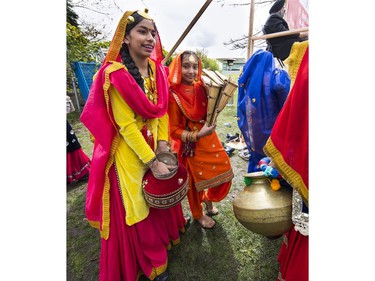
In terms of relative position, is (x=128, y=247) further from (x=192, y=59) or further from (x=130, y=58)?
(x=192, y=59)

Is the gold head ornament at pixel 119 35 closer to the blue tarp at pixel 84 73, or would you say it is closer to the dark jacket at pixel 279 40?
the dark jacket at pixel 279 40

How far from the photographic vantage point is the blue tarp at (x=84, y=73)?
10.4 metres

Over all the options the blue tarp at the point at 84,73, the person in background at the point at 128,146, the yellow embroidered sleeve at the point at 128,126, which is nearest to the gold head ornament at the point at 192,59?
the person in background at the point at 128,146

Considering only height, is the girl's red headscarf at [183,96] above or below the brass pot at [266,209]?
above

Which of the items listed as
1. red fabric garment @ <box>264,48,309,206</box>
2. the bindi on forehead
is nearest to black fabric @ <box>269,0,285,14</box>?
the bindi on forehead

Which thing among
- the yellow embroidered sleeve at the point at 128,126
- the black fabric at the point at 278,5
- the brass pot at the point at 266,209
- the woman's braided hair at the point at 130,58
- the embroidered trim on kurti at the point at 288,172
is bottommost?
the brass pot at the point at 266,209

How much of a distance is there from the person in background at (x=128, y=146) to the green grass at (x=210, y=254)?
1.06ft

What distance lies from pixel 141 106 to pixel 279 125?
91 cm

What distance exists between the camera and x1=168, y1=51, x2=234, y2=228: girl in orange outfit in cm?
213

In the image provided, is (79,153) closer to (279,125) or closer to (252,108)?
(252,108)

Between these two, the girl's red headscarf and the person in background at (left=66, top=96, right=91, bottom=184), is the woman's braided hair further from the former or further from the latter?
the person in background at (left=66, top=96, right=91, bottom=184)

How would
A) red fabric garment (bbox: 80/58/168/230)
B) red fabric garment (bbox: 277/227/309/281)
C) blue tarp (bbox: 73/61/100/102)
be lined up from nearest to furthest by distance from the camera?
red fabric garment (bbox: 277/227/309/281) → red fabric garment (bbox: 80/58/168/230) → blue tarp (bbox: 73/61/100/102)

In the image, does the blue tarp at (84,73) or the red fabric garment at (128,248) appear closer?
the red fabric garment at (128,248)

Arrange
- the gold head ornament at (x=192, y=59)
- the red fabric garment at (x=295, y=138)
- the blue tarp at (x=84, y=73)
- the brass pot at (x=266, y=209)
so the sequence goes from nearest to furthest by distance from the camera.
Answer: the red fabric garment at (x=295, y=138) < the brass pot at (x=266, y=209) < the gold head ornament at (x=192, y=59) < the blue tarp at (x=84, y=73)
